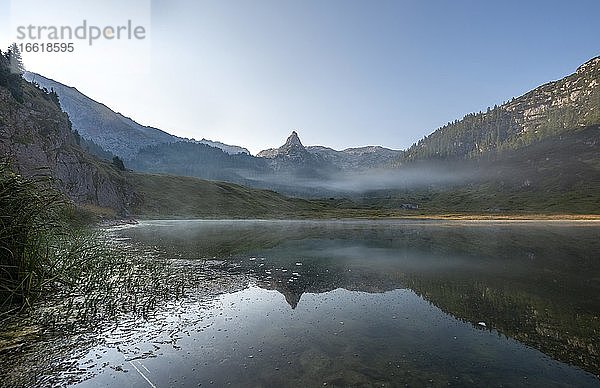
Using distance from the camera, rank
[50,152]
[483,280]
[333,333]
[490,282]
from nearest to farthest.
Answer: [333,333]
[490,282]
[483,280]
[50,152]

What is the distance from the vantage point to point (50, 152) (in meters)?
110

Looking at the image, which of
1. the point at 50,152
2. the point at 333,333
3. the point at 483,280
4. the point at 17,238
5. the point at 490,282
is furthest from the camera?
the point at 50,152

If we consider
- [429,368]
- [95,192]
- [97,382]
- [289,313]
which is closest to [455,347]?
[429,368]

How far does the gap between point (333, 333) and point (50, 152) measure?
411 feet

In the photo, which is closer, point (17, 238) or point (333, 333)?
point (17, 238)

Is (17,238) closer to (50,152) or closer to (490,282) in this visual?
(490,282)

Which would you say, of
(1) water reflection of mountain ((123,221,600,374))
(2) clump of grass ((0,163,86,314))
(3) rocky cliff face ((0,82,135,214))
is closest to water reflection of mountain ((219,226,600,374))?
(1) water reflection of mountain ((123,221,600,374))

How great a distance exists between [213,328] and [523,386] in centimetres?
1295

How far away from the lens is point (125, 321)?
1692 centimetres

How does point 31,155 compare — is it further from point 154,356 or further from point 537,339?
point 537,339

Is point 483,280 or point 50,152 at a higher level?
point 50,152

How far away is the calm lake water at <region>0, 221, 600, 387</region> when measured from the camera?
12.0 m

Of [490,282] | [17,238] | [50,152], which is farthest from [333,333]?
[50,152]

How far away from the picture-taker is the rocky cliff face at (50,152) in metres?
91.2
